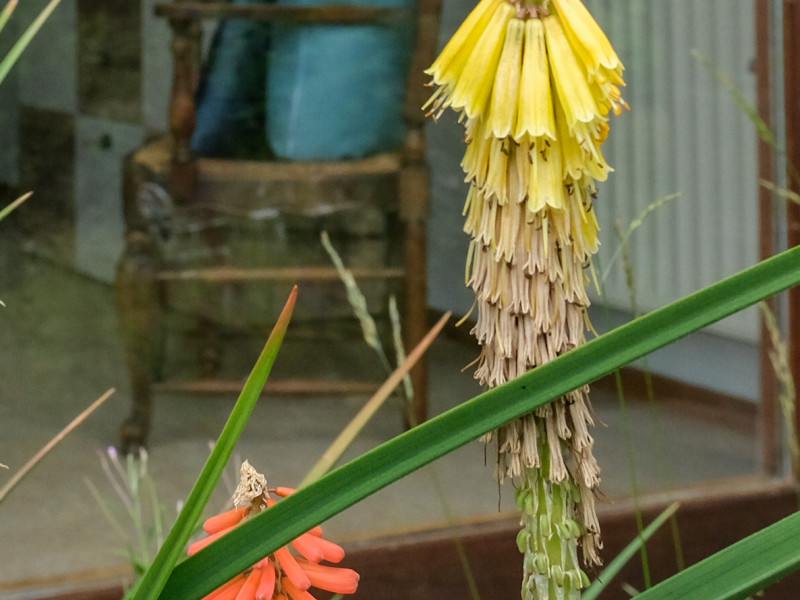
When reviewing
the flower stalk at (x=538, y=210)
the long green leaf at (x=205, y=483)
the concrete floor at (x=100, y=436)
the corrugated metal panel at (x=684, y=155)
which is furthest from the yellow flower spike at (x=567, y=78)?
the corrugated metal panel at (x=684, y=155)

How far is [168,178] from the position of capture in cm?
113

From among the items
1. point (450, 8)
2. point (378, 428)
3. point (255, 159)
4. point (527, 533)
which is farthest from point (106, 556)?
point (527, 533)

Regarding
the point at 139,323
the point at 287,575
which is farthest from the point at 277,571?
the point at 139,323

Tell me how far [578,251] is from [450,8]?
88cm

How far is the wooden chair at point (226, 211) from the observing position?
1.12 meters

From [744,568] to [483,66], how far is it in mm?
177

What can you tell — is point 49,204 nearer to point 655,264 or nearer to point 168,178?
point 168,178

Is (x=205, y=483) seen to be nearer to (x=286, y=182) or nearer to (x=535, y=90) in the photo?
(x=535, y=90)

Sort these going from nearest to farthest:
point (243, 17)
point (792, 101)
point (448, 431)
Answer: point (448, 431) → point (243, 17) → point (792, 101)

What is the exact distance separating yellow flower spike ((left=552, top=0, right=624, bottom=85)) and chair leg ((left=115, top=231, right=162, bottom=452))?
0.88m

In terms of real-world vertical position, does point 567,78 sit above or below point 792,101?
below

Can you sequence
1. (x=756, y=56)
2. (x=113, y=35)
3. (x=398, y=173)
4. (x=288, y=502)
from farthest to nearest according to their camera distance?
(x=756, y=56) < (x=398, y=173) < (x=113, y=35) < (x=288, y=502)

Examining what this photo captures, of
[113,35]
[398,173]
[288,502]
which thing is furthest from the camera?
[398,173]

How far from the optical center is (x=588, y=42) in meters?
0.32
